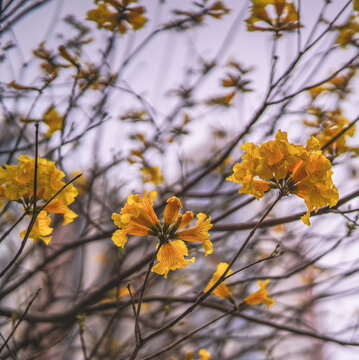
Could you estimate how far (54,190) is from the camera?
1452mm

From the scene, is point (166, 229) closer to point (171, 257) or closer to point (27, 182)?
point (171, 257)

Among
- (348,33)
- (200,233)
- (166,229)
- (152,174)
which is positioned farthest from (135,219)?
(348,33)

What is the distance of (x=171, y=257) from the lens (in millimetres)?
1385

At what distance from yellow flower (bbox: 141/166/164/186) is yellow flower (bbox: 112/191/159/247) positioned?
1.72m

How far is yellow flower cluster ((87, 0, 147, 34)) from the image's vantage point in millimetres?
2158

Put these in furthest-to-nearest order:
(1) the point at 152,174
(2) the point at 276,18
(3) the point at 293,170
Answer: (1) the point at 152,174, (2) the point at 276,18, (3) the point at 293,170

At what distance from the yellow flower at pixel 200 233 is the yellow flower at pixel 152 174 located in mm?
1754

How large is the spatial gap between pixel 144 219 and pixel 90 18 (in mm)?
1585

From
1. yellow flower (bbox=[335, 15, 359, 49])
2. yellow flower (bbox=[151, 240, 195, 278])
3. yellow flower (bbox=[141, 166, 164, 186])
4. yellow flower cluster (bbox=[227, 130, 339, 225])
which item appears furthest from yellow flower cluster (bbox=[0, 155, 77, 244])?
yellow flower (bbox=[335, 15, 359, 49])

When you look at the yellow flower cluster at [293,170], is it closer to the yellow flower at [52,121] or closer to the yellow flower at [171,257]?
the yellow flower at [171,257]

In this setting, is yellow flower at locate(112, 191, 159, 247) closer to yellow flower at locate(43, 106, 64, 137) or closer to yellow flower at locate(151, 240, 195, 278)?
yellow flower at locate(151, 240, 195, 278)

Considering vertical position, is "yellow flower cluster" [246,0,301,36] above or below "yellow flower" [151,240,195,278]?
above

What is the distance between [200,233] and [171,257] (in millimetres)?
165

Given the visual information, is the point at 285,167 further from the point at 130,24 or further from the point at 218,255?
the point at 218,255
